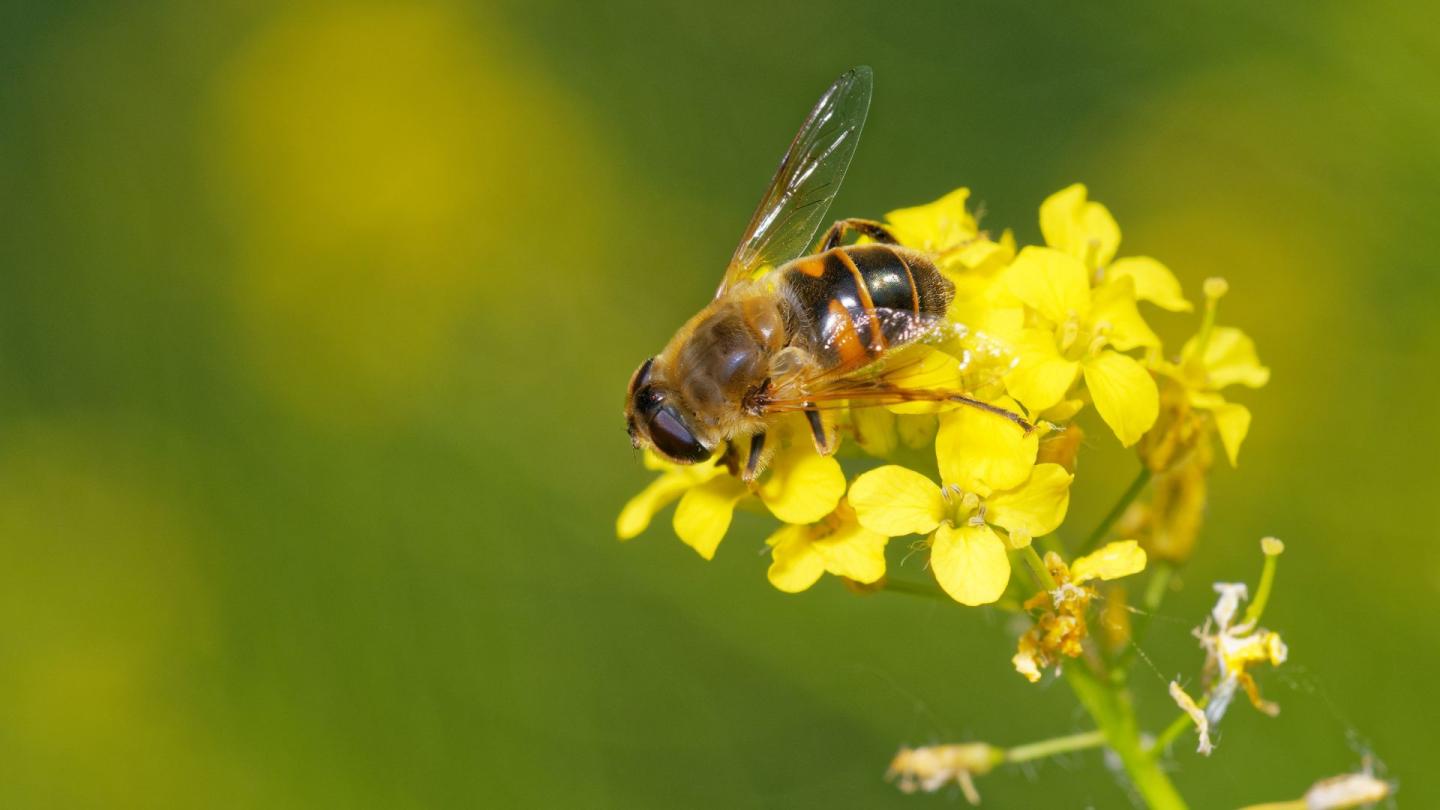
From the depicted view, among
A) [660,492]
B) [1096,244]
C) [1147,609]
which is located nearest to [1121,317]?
[1096,244]

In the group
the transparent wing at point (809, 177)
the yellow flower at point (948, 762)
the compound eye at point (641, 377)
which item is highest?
the transparent wing at point (809, 177)

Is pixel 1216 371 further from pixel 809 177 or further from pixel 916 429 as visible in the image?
pixel 809 177

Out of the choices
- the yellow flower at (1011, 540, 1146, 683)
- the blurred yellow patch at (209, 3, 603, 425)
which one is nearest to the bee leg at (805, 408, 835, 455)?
the yellow flower at (1011, 540, 1146, 683)

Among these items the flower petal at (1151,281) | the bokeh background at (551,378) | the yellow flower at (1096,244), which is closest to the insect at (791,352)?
the yellow flower at (1096,244)

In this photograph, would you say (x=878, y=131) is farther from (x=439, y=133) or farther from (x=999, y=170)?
(x=439, y=133)

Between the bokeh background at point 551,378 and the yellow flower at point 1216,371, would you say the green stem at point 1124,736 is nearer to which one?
the yellow flower at point 1216,371

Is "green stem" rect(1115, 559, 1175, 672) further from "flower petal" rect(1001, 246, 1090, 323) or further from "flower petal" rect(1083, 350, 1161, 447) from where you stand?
"flower petal" rect(1001, 246, 1090, 323)
